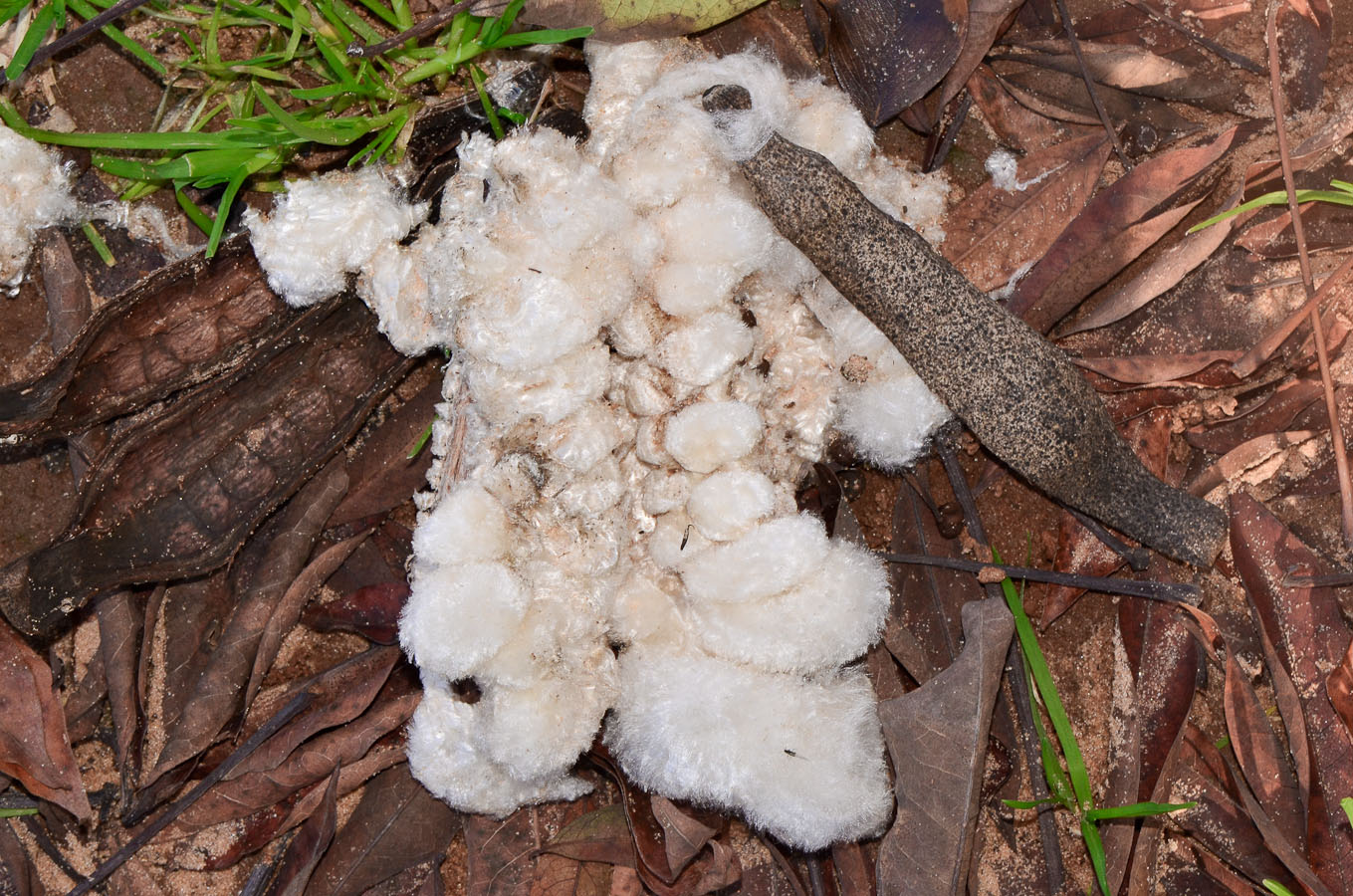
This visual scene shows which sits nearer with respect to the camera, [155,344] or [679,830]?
[679,830]

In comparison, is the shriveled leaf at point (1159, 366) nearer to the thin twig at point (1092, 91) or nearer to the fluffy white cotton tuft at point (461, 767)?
the thin twig at point (1092, 91)

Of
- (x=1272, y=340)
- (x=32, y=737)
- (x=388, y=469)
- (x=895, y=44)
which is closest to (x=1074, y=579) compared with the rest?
(x=1272, y=340)

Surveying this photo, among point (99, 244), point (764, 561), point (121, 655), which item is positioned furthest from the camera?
point (99, 244)

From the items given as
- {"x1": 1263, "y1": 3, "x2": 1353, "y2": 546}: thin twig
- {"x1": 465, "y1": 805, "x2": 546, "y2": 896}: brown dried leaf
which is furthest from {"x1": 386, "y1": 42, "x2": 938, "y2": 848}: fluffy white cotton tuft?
{"x1": 1263, "y1": 3, "x2": 1353, "y2": 546}: thin twig

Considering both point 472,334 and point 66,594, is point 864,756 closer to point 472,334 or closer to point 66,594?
point 472,334

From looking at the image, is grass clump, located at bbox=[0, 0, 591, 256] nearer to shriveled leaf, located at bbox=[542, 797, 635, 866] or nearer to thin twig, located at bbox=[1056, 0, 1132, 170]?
thin twig, located at bbox=[1056, 0, 1132, 170]

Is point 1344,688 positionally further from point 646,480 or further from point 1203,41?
point 646,480
